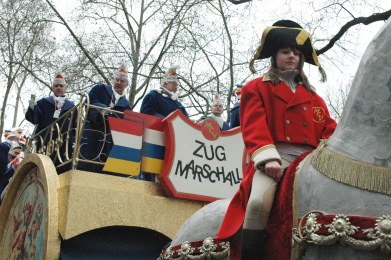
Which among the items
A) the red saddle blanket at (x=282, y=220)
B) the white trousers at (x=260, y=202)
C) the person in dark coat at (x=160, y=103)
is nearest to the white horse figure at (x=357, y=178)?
the red saddle blanket at (x=282, y=220)

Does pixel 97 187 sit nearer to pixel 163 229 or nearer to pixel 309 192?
pixel 163 229

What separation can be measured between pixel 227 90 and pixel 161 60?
8.17 ft

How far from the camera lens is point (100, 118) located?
795 cm

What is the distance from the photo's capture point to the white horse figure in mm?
2797

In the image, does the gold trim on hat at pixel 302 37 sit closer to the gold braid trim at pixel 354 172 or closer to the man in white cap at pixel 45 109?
the gold braid trim at pixel 354 172

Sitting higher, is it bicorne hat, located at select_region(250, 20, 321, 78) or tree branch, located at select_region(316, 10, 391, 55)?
tree branch, located at select_region(316, 10, 391, 55)

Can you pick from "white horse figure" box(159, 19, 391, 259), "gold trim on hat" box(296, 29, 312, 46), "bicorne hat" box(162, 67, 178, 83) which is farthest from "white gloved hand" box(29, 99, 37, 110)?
"white horse figure" box(159, 19, 391, 259)

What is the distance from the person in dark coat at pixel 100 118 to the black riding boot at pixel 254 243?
164 inches

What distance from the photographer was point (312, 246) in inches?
116

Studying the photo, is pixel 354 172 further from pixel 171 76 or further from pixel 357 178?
pixel 171 76

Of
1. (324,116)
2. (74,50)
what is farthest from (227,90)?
(324,116)

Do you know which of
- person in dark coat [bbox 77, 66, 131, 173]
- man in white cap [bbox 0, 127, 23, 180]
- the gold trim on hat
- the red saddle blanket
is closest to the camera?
the red saddle blanket

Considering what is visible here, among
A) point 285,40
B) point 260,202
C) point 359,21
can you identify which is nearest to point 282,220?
point 260,202

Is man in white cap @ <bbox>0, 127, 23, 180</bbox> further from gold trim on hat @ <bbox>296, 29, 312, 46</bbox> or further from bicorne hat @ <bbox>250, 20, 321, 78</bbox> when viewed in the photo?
gold trim on hat @ <bbox>296, 29, 312, 46</bbox>
